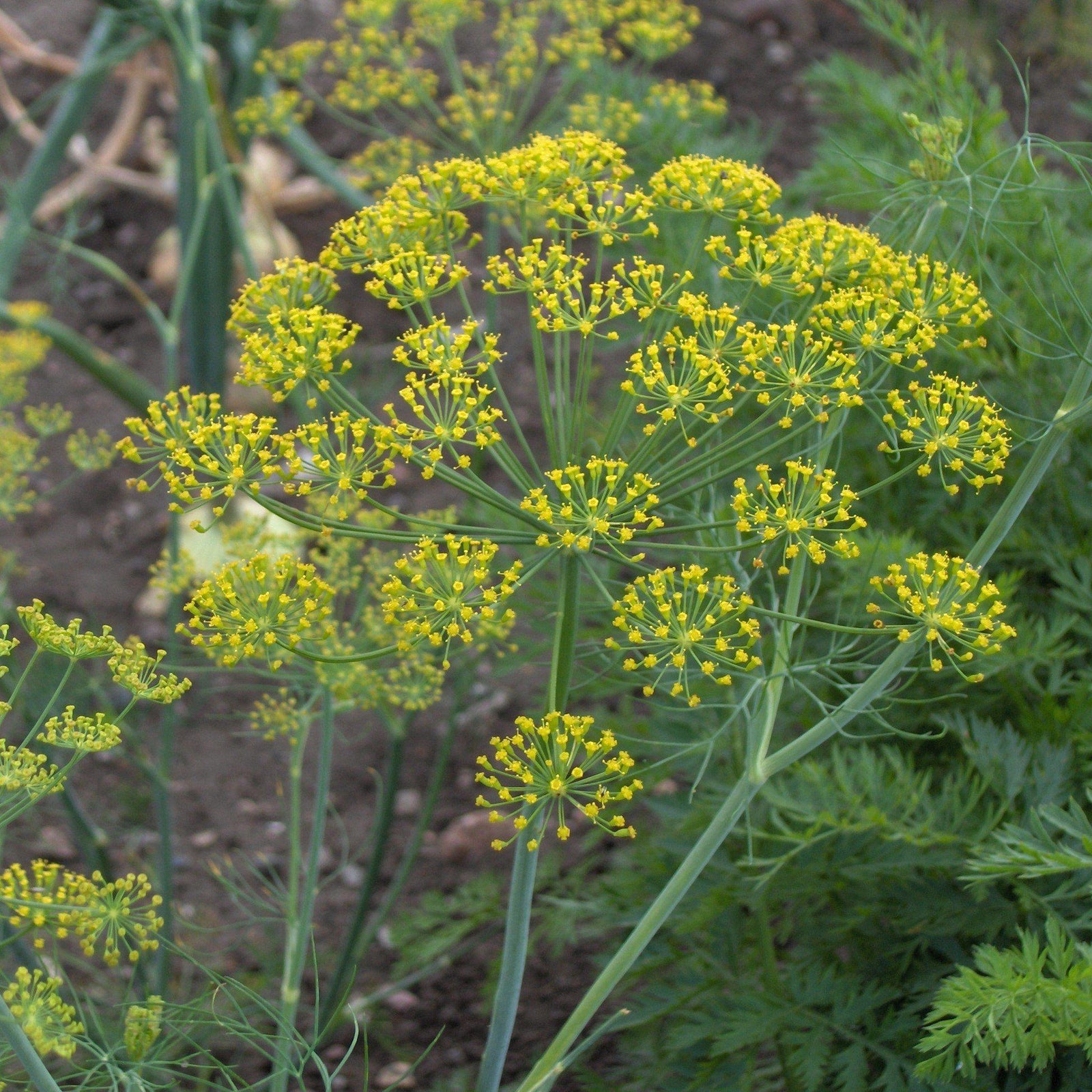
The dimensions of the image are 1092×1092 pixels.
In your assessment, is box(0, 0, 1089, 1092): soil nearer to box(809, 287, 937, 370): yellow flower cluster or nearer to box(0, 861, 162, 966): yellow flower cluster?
box(0, 861, 162, 966): yellow flower cluster

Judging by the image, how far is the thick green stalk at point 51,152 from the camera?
3334mm

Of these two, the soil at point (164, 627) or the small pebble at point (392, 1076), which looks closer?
the small pebble at point (392, 1076)

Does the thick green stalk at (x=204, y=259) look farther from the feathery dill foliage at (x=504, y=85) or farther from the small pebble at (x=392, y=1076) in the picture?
the small pebble at (x=392, y=1076)

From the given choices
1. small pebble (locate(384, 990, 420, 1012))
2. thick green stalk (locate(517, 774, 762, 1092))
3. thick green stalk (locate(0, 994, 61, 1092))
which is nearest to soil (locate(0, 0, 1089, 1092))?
small pebble (locate(384, 990, 420, 1012))

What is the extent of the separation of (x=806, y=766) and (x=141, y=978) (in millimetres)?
1951

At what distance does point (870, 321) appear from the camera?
1699 millimetres

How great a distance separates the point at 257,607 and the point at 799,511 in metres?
0.75

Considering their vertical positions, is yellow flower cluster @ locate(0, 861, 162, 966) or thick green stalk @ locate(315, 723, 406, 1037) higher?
yellow flower cluster @ locate(0, 861, 162, 966)

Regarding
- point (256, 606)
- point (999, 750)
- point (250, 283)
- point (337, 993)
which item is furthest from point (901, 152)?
point (337, 993)

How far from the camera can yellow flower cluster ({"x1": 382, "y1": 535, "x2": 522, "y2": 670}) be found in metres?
1.52

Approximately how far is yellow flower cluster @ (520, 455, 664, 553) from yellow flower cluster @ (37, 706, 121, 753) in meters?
0.60

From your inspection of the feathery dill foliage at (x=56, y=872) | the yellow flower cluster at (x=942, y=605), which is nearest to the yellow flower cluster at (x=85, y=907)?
the feathery dill foliage at (x=56, y=872)

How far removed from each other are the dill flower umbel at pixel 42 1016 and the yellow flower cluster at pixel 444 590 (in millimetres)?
674

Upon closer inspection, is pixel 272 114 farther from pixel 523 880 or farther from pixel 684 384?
pixel 523 880
